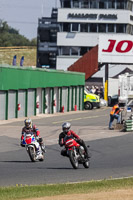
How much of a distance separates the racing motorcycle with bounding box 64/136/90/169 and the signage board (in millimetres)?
49274

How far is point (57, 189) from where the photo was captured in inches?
573

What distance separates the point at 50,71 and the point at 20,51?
109m

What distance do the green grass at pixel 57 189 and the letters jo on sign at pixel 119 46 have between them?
174 feet

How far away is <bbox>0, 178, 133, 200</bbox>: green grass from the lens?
13656mm

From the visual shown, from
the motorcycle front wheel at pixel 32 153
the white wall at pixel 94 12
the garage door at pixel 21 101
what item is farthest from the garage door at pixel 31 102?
the white wall at pixel 94 12

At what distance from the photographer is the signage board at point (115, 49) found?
6812cm

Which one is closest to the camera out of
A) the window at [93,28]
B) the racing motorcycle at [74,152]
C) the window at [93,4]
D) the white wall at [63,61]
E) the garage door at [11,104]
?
the racing motorcycle at [74,152]

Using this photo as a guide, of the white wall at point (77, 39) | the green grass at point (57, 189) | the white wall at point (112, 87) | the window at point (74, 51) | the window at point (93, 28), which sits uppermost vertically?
the window at point (93, 28)

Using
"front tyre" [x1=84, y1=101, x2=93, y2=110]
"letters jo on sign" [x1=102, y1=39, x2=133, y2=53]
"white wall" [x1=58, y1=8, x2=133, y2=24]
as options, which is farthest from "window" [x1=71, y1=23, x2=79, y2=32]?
"front tyre" [x1=84, y1=101, x2=93, y2=110]

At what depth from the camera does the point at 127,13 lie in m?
97.7

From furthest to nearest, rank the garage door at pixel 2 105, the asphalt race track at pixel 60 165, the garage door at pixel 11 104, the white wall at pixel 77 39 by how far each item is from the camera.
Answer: the white wall at pixel 77 39 → the garage door at pixel 11 104 → the garage door at pixel 2 105 → the asphalt race track at pixel 60 165

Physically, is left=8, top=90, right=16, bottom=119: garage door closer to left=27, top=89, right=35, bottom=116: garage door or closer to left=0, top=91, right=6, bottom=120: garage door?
left=0, top=91, right=6, bottom=120: garage door

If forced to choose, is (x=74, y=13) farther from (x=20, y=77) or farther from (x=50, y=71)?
(x=20, y=77)

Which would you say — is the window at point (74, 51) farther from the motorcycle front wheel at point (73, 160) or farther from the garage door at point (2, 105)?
the motorcycle front wheel at point (73, 160)
